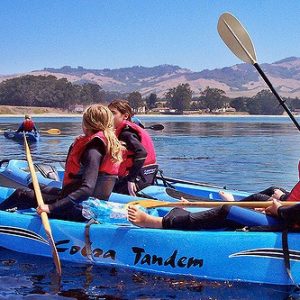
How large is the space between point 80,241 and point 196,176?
10.0 metres

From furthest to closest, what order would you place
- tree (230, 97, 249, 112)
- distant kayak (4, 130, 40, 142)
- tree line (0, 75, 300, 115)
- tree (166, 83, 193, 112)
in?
1. tree (166, 83, 193, 112)
2. tree (230, 97, 249, 112)
3. tree line (0, 75, 300, 115)
4. distant kayak (4, 130, 40, 142)

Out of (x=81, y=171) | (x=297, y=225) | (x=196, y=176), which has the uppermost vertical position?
(x=81, y=171)

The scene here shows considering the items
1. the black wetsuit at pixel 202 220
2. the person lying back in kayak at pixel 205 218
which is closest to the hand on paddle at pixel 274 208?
the person lying back in kayak at pixel 205 218

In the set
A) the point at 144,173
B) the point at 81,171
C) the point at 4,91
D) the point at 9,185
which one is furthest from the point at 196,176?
the point at 4,91

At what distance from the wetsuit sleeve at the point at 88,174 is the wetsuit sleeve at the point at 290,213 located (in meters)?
1.85

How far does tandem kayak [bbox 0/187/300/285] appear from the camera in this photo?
5.10 meters

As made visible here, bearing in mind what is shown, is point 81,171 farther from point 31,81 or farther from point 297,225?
point 31,81

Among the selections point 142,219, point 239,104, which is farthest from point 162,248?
point 239,104

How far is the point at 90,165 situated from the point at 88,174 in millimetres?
92

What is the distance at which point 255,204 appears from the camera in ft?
17.6

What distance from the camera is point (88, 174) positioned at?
5801mm

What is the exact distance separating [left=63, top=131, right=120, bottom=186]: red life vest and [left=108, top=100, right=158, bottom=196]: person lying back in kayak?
53.4 inches

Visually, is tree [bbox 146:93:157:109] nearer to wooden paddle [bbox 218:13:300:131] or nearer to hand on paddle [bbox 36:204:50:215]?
wooden paddle [bbox 218:13:300:131]

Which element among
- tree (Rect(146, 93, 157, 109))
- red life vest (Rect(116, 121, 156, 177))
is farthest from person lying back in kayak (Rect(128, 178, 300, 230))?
tree (Rect(146, 93, 157, 109))
